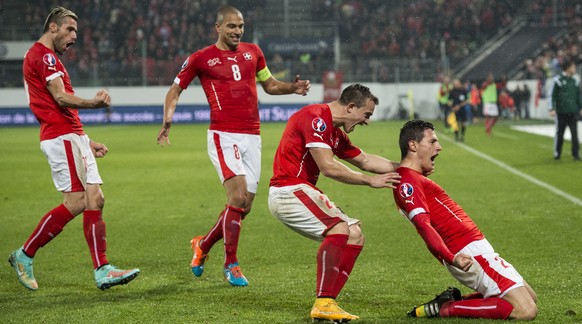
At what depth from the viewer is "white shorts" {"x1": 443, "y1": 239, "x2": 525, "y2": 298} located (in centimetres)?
591

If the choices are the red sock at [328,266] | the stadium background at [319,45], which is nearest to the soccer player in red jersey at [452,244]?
the red sock at [328,266]

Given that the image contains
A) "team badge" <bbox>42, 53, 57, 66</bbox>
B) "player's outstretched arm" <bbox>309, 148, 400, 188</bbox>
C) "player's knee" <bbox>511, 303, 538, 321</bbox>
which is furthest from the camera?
"team badge" <bbox>42, 53, 57, 66</bbox>

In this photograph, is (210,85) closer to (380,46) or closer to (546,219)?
(546,219)

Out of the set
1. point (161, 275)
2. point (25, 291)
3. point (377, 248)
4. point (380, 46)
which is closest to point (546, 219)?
point (377, 248)

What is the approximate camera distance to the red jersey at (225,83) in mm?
8023

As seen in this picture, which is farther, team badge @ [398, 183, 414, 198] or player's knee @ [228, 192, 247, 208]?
player's knee @ [228, 192, 247, 208]

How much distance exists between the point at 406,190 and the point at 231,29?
2752 mm

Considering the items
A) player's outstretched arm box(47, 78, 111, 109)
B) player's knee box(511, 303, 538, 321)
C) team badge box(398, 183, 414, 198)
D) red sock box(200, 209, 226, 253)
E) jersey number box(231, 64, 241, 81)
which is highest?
jersey number box(231, 64, 241, 81)

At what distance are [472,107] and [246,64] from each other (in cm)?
3060

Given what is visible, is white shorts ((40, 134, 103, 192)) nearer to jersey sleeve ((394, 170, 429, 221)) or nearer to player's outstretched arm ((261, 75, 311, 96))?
player's outstretched arm ((261, 75, 311, 96))

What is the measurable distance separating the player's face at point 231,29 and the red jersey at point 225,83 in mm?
91

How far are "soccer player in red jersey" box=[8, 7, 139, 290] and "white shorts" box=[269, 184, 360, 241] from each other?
5.58ft

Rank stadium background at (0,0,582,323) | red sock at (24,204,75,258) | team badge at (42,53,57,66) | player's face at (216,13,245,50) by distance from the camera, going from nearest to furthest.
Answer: stadium background at (0,0,582,323), team badge at (42,53,57,66), red sock at (24,204,75,258), player's face at (216,13,245,50)

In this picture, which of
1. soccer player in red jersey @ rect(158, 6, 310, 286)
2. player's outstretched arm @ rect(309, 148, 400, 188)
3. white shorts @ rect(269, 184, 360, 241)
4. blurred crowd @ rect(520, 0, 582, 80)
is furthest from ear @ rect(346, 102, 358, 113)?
blurred crowd @ rect(520, 0, 582, 80)
